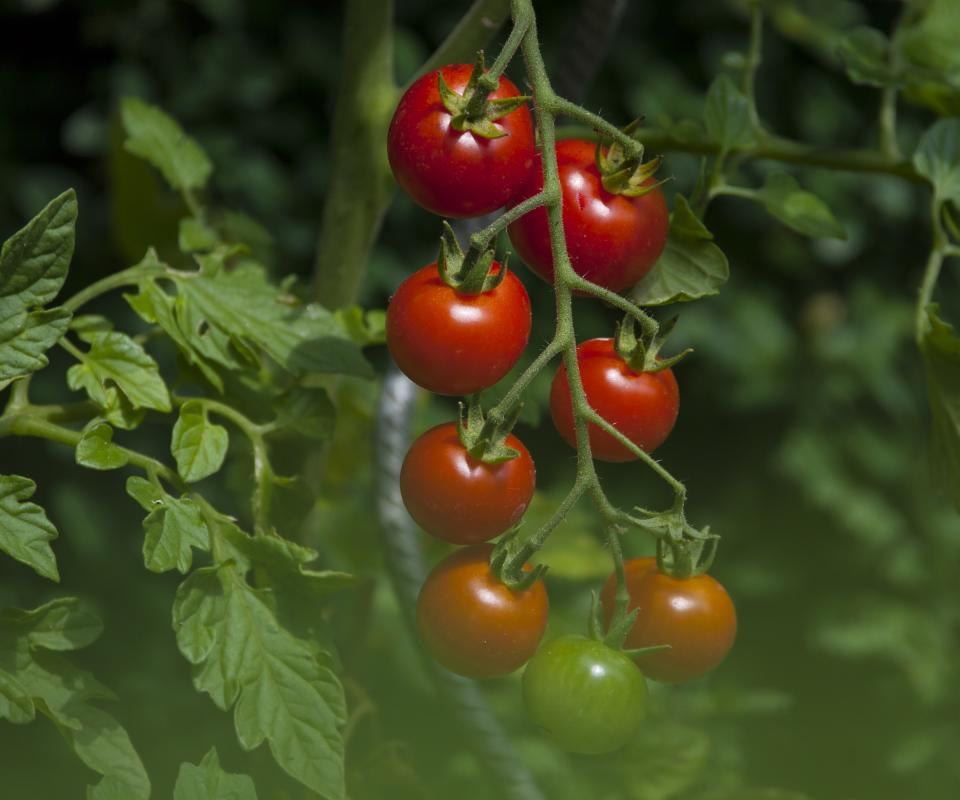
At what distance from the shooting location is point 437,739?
3.24 ft

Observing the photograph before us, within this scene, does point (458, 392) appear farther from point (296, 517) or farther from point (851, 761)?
point (851, 761)

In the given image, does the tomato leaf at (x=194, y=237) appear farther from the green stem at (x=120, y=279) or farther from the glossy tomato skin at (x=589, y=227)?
the glossy tomato skin at (x=589, y=227)

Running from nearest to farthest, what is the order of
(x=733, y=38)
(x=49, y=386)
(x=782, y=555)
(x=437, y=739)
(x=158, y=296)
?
(x=158, y=296), (x=437, y=739), (x=49, y=386), (x=733, y=38), (x=782, y=555)

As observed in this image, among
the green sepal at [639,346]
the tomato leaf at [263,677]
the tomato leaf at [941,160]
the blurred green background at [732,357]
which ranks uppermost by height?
the tomato leaf at [941,160]

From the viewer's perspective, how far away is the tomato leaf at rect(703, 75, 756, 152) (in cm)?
70

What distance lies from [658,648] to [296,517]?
8.5 inches

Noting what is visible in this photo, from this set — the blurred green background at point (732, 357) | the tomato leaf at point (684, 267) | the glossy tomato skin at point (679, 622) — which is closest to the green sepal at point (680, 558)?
the glossy tomato skin at point (679, 622)

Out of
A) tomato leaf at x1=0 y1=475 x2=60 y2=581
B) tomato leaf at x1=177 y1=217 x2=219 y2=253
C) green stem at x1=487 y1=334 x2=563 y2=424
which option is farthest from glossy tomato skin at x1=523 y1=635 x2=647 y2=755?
tomato leaf at x1=177 y1=217 x2=219 y2=253

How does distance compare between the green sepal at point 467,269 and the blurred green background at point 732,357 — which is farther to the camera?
the blurred green background at point 732,357

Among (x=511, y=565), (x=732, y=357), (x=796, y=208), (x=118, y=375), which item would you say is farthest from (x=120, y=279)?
(x=732, y=357)

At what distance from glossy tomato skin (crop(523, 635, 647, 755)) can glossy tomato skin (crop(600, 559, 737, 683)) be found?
4 centimetres

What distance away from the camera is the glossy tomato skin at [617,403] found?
583 millimetres

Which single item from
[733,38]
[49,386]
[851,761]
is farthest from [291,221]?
[851,761]

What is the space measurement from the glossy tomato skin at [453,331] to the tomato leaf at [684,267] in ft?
0.26
